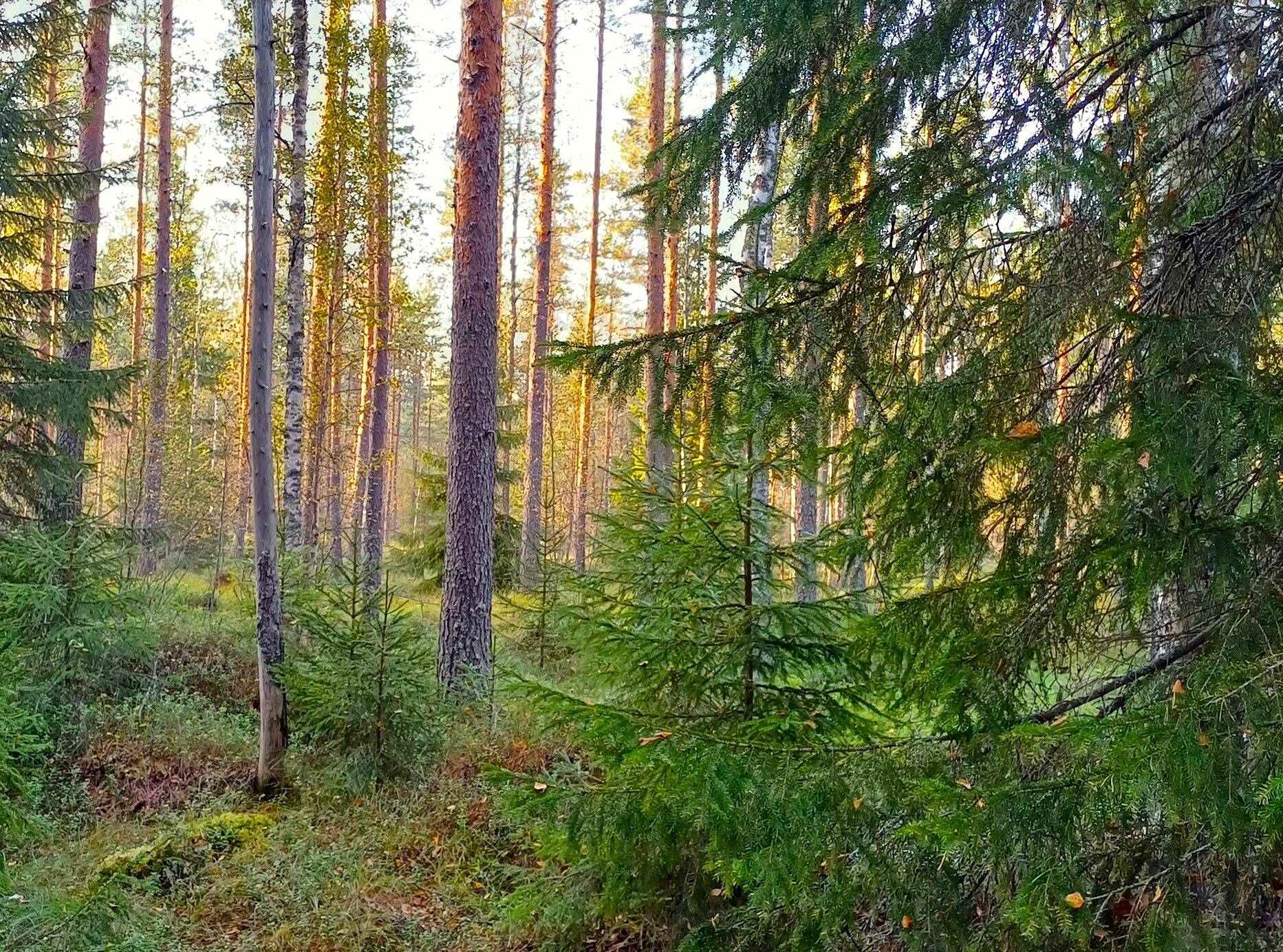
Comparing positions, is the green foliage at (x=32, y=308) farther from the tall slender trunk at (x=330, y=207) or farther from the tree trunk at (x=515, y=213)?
the tree trunk at (x=515, y=213)

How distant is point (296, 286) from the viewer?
10680 mm

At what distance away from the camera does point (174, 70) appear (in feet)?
45.4

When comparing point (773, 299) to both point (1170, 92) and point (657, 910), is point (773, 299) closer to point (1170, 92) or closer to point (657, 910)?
point (1170, 92)

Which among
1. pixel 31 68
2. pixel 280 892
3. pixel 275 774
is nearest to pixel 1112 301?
pixel 280 892

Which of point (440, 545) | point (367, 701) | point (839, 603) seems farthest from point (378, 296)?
point (839, 603)

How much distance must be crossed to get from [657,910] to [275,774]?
3.80m

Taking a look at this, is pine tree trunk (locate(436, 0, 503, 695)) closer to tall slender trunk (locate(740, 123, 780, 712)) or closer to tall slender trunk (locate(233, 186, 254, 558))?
tall slender trunk (locate(740, 123, 780, 712))

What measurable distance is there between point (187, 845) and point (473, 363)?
13.6 ft

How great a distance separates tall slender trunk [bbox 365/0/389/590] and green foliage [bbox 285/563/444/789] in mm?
5739

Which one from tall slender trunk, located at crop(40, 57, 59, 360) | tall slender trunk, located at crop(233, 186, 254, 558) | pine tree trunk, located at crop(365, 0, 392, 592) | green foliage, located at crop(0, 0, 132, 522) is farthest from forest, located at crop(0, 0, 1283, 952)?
tall slender trunk, located at crop(233, 186, 254, 558)

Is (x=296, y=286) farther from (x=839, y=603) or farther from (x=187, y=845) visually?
(x=839, y=603)

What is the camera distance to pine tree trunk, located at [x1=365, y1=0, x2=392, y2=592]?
488 inches

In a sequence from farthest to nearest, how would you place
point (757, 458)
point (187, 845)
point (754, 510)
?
1. point (187, 845)
2. point (757, 458)
3. point (754, 510)

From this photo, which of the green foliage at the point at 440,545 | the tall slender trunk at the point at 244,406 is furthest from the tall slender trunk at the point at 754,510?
the tall slender trunk at the point at 244,406
